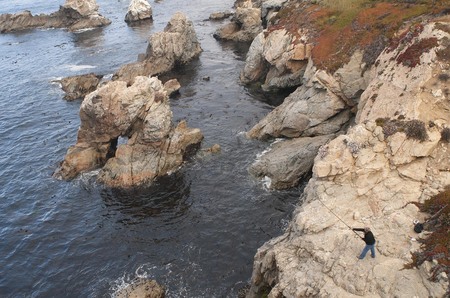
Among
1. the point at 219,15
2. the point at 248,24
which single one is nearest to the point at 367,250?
the point at 248,24

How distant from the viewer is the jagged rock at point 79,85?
68.6m

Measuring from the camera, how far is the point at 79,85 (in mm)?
70000

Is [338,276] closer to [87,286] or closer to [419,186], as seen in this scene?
[419,186]

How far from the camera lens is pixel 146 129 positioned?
1781 inches

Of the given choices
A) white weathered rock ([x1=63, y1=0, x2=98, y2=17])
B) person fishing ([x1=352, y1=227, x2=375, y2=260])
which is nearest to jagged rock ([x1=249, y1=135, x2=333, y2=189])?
person fishing ([x1=352, y1=227, x2=375, y2=260])

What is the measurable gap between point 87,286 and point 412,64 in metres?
33.0

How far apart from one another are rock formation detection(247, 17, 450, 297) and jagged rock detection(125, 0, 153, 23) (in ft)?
313

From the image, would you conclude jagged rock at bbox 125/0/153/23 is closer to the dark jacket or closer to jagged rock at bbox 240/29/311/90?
jagged rock at bbox 240/29/311/90

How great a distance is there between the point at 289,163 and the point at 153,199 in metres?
14.8

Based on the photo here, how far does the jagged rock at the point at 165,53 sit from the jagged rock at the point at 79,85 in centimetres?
405

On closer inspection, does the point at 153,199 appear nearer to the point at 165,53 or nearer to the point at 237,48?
the point at 165,53

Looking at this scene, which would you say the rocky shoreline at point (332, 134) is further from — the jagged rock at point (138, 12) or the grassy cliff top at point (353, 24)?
the jagged rock at point (138, 12)

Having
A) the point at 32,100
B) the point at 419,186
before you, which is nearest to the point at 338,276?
the point at 419,186

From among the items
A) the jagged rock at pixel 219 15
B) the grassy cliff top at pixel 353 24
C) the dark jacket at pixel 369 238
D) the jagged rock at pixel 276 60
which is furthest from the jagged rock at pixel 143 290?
the jagged rock at pixel 219 15
